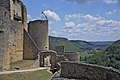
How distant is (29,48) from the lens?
39.9 meters

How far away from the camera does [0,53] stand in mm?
26172

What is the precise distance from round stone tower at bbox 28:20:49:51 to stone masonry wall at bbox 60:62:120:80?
21.9 m

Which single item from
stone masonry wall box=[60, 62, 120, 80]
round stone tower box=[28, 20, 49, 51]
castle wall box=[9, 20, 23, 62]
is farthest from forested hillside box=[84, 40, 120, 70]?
stone masonry wall box=[60, 62, 120, 80]

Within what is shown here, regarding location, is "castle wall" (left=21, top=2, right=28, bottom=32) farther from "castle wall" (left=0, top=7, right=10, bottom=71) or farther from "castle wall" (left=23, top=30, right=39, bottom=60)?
"castle wall" (left=0, top=7, right=10, bottom=71)

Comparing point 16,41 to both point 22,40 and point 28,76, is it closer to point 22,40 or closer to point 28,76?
point 22,40

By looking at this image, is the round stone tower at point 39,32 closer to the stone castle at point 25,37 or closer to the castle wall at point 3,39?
the stone castle at point 25,37

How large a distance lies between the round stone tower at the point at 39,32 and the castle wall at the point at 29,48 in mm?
2927

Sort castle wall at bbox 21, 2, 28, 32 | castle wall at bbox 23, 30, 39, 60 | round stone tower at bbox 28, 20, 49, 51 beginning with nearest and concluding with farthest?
castle wall at bbox 23, 30, 39, 60
round stone tower at bbox 28, 20, 49, 51
castle wall at bbox 21, 2, 28, 32

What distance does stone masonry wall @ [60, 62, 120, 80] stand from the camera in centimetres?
1531

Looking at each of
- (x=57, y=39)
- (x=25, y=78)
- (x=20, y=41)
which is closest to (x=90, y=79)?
(x=25, y=78)

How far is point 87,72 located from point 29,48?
22750 millimetres

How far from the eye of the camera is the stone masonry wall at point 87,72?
50.2ft

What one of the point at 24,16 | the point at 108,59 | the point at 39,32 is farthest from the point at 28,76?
the point at 108,59

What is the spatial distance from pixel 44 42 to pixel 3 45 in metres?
16.9
